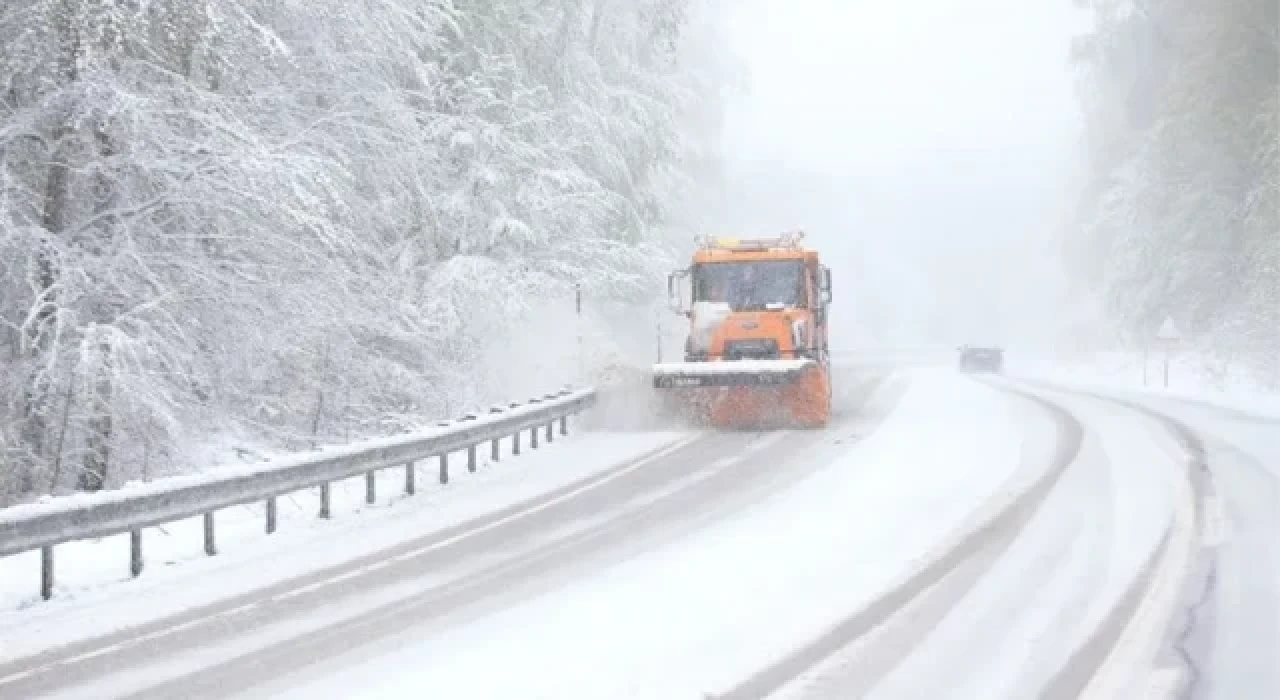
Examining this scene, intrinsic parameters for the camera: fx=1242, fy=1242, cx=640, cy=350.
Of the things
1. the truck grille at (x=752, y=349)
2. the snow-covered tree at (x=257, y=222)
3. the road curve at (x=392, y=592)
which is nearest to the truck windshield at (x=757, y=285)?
the truck grille at (x=752, y=349)

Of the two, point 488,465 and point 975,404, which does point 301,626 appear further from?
point 975,404

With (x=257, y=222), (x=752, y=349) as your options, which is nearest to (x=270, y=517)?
(x=257, y=222)

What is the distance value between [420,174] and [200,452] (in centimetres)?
664

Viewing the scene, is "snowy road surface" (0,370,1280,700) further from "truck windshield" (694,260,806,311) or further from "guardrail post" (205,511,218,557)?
"truck windshield" (694,260,806,311)

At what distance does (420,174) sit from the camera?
1844cm

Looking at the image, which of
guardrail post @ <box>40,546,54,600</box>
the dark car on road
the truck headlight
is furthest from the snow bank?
the dark car on road

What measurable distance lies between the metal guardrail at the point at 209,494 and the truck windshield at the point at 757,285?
6.78 meters

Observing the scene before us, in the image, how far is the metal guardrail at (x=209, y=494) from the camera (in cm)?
831

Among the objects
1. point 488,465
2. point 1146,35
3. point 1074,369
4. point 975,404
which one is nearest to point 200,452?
point 488,465

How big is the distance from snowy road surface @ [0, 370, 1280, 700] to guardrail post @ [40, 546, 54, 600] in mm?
341

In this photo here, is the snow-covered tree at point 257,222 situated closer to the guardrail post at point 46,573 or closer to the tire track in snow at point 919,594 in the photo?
the guardrail post at point 46,573

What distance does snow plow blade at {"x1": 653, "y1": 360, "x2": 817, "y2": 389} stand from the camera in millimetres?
18656

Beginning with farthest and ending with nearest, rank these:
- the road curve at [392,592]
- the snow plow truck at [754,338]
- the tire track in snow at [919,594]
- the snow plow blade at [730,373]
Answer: the snow plow truck at [754,338], the snow plow blade at [730,373], the road curve at [392,592], the tire track in snow at [919,594]

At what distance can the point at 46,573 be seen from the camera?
332 inches
